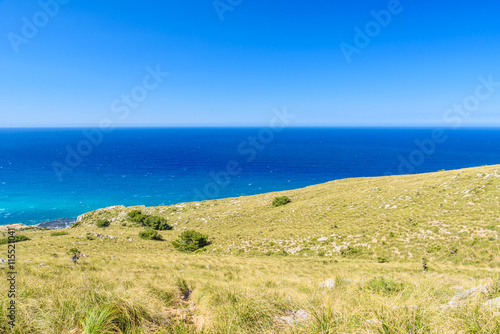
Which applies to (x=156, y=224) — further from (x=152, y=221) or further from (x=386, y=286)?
(x=386, y=286)

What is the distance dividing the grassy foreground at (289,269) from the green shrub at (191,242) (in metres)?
1.24

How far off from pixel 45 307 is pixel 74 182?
118 metres

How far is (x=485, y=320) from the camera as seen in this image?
370 cm

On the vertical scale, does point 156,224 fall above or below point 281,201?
below

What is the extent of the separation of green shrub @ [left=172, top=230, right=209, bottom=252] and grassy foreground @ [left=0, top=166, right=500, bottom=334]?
49.0 inches

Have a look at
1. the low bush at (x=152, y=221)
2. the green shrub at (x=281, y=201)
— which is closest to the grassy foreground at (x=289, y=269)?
the green shrub at (x=281, y=201)

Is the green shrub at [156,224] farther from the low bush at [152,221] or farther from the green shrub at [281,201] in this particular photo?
the green shrub at [281,201]

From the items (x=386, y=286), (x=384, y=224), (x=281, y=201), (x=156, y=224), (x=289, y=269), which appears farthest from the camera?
(x=281, y=201)

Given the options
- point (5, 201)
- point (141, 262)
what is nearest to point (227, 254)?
point (141, 262)

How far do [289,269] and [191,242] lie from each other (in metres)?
14.8

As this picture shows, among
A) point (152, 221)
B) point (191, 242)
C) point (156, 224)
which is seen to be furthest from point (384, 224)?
point (152, 221)

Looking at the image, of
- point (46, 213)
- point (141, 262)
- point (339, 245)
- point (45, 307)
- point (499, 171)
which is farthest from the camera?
point (46, 213)

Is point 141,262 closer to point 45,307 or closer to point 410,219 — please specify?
point 45,307

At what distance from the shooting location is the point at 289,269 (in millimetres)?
16438
